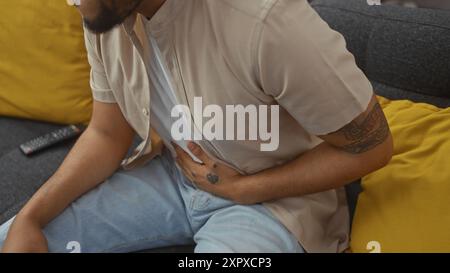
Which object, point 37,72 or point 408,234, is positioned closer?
point 408,234

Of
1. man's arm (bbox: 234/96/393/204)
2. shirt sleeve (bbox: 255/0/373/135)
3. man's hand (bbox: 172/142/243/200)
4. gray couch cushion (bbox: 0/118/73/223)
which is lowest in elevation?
gray couch cushion (bbox: 0/118/73/223)

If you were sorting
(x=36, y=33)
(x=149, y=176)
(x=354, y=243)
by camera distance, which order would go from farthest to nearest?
(x=36, y=33) → (x=149, y=176) → (x=354, y=243)

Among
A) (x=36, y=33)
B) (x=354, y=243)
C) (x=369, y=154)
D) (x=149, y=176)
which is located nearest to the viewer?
(x=369, y=154)

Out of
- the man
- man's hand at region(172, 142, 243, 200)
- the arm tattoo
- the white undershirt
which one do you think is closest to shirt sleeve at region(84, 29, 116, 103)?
the man

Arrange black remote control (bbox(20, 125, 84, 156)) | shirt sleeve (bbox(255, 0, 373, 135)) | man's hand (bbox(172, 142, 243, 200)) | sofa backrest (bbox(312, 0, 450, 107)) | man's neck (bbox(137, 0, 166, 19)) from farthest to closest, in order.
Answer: black remote control (bbox(20, 125, 84, 156)), sofa backrest (bbox(312, 0, 450, 107)), man's hand (bbox(172, 142, 243, 200)), man's neck (bbox(137, 0, 166, 19)), shirt sleeve (bbox(255, 0, 373, 135))

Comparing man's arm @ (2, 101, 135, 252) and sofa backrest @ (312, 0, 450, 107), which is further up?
sofa backrest @ (312, 0, 450, 107)

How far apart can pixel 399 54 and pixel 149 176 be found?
0.64 meters

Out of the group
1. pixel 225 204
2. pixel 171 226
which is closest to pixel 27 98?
pixel 171 226

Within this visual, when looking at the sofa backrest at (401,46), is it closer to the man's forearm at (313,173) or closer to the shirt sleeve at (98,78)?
the man's forearm at (313,173)

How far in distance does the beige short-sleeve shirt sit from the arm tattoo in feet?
0.07

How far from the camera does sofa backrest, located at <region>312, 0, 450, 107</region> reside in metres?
1.14

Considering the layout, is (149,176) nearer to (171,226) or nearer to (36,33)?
(171,226)

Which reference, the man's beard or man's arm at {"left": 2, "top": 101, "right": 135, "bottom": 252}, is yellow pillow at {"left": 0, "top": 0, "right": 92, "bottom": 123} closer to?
man's arm at {"left": 2, "top": 101, "right": 135, "bottom": 252}

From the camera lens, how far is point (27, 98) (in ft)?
4.60
